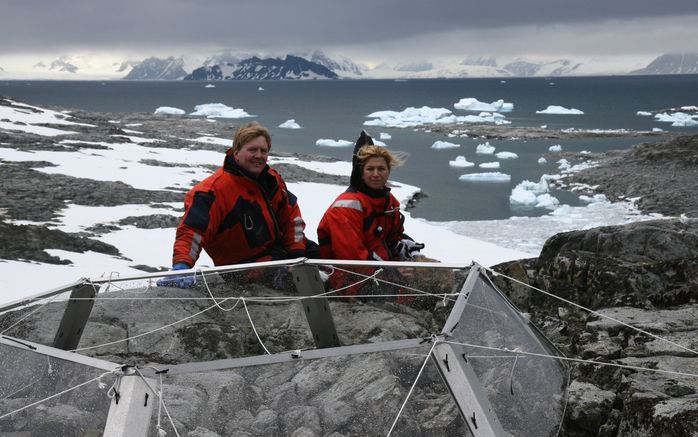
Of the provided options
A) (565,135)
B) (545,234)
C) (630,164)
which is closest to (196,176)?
(545,234)

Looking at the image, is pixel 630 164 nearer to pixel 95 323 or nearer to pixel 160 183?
pixel 160 183

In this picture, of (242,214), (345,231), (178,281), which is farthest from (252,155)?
(178,281)

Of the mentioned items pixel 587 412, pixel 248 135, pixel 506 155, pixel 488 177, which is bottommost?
pixel 488 177

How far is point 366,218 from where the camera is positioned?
418cm

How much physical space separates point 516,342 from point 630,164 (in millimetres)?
22551

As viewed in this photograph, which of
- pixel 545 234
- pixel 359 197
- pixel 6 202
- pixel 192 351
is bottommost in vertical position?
pixel 545 234

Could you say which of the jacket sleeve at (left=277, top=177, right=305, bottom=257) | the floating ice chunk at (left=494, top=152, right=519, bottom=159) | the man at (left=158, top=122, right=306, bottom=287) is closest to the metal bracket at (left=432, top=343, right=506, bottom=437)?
the man at (left=158, top=122, right=306, bottom=287)

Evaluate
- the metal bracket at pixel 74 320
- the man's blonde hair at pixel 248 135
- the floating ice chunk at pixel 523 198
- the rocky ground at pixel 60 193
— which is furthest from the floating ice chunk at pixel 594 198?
the metal bracket at pixel 74 320

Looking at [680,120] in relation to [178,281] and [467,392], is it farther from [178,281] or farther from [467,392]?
[467,392]

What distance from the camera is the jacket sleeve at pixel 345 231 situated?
3.97 meters

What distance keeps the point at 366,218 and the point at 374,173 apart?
0.95 ft

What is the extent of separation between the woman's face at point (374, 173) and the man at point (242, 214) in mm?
544

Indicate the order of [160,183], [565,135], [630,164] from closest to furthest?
[160,183], [630,164], [565,135]

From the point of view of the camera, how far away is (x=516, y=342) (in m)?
2.38
